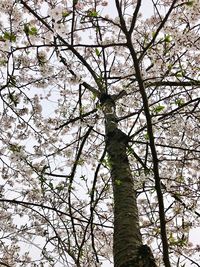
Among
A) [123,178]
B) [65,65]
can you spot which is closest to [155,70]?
[65,65]

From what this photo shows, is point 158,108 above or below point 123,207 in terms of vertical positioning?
above

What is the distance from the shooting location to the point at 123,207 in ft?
9.85

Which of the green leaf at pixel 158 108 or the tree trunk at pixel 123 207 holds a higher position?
the green leaf at pixel 158 108

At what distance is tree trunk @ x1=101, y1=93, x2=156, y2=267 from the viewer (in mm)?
2406

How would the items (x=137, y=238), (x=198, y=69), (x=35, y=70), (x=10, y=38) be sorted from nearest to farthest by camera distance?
(x=137, y=238) < (x=10, y=38) < (x=198, y=69) < (x=35, y=70)

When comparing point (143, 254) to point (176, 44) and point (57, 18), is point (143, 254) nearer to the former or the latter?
point (57, 18)

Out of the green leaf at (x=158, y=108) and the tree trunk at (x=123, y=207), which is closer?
the tree trunk at (x=123, y=207)

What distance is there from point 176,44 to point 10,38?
1800 mm

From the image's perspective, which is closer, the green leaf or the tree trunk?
the tree trunk

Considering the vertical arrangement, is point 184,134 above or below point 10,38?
above

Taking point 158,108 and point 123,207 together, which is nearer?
point 123,207

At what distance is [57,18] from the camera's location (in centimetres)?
309

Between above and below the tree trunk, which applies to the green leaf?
above

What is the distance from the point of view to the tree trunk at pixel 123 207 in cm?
241
